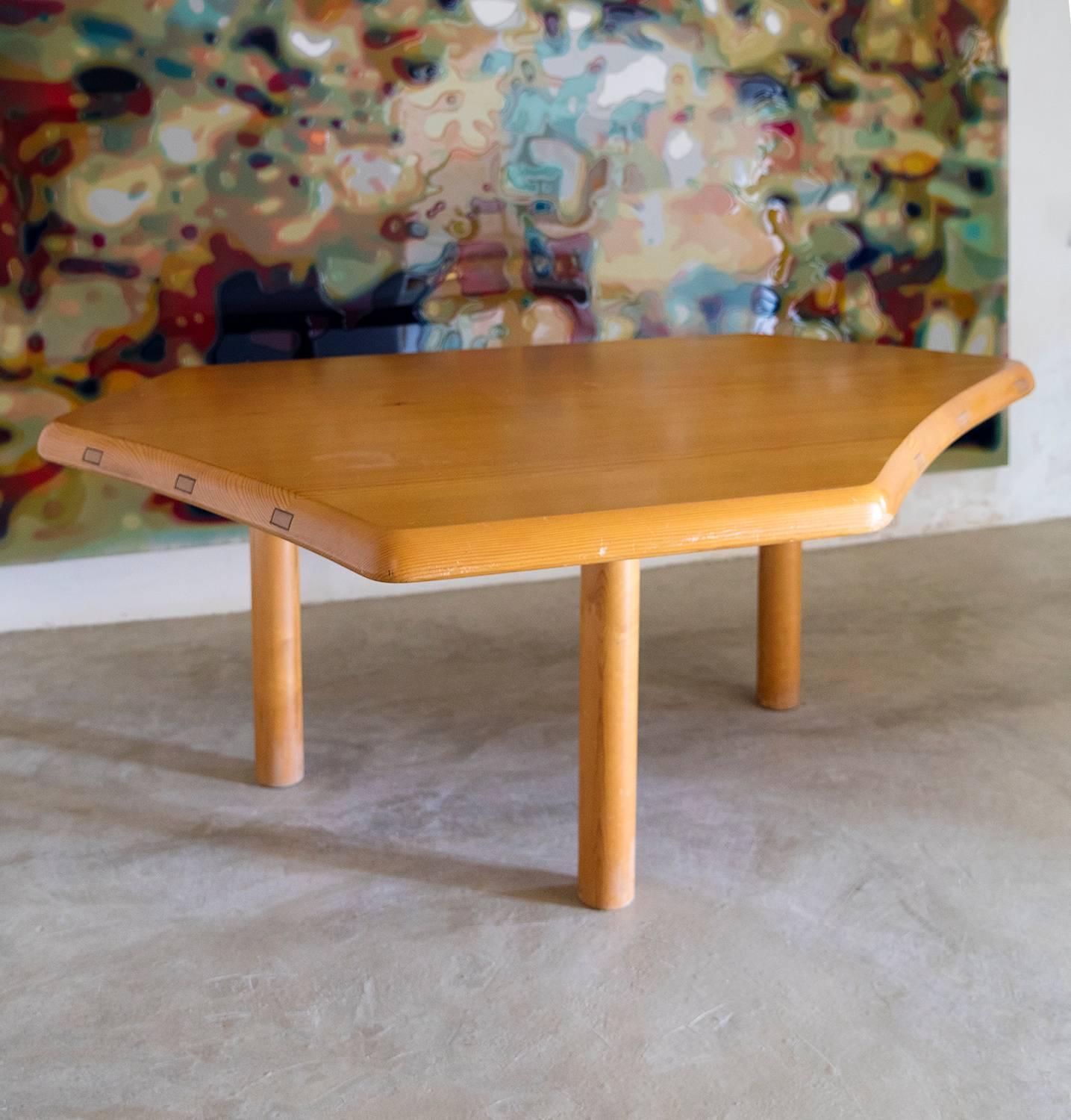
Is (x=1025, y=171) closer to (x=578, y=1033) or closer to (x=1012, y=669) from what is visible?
(x=1012, y=669)

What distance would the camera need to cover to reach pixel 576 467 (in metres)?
1.19

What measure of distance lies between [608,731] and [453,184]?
1532 mm

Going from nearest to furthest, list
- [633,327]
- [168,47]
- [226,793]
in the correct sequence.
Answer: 1. [226,793]
2. [168,47]
3. [633,327]

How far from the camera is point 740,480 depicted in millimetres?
1122

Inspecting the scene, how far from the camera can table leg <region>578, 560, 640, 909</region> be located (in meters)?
1.35

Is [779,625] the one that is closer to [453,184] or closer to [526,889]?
[526,889]

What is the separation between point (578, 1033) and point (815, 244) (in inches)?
82.3

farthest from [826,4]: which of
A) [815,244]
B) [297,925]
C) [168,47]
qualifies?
[297,925]

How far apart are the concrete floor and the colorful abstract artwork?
63 centimetres

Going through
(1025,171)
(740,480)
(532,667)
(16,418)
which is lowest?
(532,667)

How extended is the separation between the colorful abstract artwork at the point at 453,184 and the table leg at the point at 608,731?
1376 mm

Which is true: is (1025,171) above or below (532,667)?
→ above

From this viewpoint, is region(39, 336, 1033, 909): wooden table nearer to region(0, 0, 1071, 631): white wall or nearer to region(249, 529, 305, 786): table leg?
region(249, 529, 305, 786): table leg

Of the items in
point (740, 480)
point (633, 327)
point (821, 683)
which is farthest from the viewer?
point (633, 327)
